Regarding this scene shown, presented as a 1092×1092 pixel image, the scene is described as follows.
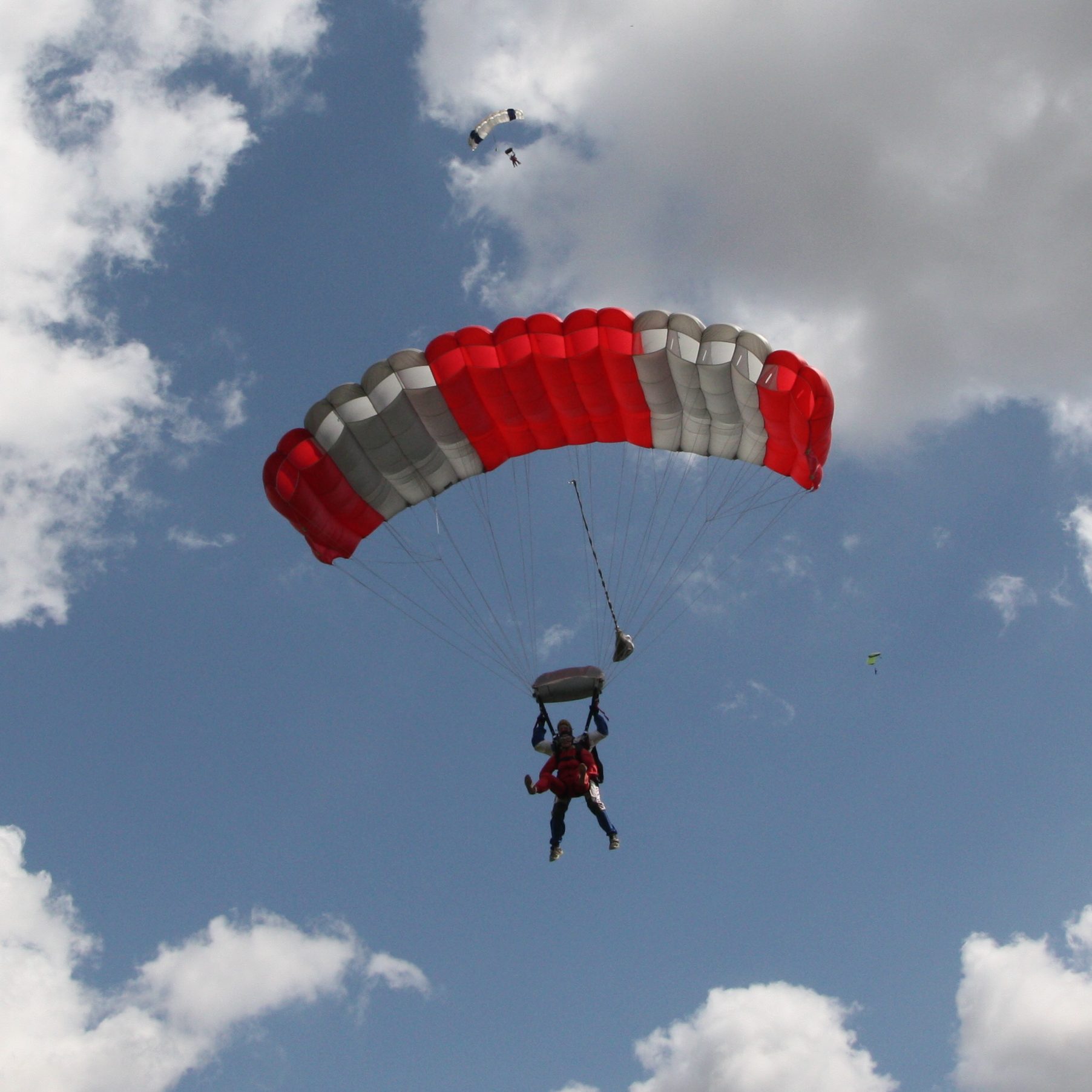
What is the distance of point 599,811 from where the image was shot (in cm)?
1633

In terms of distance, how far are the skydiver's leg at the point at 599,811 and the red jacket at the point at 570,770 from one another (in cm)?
19

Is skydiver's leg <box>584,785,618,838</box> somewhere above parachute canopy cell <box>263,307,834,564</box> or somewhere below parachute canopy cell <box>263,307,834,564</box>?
below

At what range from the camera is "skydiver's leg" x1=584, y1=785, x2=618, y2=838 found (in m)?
16.3

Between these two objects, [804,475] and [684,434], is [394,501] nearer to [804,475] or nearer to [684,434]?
[684,434]

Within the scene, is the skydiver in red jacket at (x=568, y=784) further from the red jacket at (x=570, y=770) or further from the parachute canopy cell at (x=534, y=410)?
the parachute canopy cell at (x=534, y=410)

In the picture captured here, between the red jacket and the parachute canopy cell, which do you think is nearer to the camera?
the red jacket

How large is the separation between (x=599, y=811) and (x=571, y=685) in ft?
5.76

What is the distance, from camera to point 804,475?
1728 centimetres

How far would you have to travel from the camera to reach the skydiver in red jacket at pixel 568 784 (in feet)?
53.1

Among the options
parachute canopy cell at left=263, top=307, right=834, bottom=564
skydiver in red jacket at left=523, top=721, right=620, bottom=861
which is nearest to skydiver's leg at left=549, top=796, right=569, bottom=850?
skydiver in red jacket at left=523, top=721, right=620, bottom=861

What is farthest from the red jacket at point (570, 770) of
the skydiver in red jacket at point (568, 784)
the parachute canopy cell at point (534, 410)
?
the parachute canopy cell at point (534, 410)

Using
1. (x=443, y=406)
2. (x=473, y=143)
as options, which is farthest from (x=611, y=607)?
(x=473, y=143)

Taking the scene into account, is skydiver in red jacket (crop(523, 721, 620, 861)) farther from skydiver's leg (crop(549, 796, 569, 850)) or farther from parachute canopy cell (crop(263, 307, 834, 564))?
parachute canopy cell (crop(263, 307, 834, 564))

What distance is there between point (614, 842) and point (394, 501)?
6107 mm
